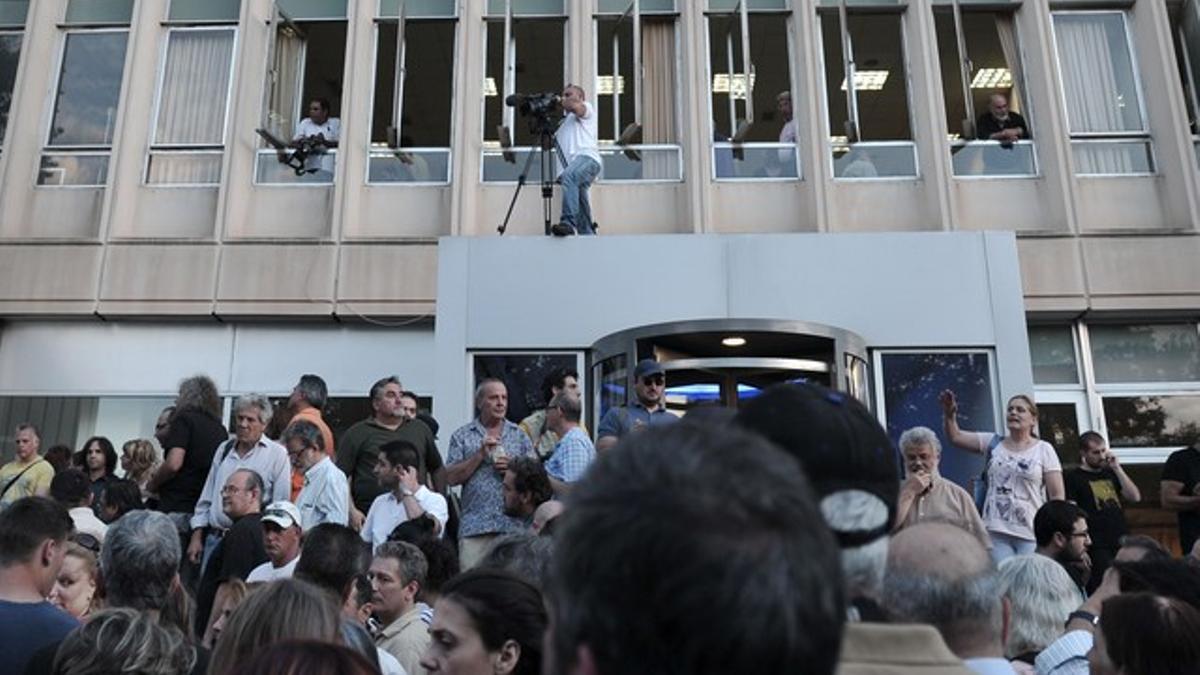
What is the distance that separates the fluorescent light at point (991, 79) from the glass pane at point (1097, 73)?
810 millimetres

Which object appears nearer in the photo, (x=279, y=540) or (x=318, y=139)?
(x=279, y=540)

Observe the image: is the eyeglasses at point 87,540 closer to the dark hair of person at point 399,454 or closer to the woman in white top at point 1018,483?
the dark hair of person at point 399,454

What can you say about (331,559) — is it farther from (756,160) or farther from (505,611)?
(756,160)

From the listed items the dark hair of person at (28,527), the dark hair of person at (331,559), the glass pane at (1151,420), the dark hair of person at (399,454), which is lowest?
the dark hair of person at (331,559)

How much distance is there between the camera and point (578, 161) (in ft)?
38.1

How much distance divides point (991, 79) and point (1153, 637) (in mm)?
14769

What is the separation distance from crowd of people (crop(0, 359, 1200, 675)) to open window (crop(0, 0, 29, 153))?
30.5ft

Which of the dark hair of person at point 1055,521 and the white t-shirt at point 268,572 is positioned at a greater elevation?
the dark hair of person at point 1055,521

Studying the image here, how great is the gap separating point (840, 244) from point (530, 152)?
5497 millimetres

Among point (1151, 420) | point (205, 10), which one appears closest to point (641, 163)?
point (205, 10)

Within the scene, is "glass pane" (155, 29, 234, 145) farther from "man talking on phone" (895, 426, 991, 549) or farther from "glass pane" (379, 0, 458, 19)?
"man talking on phone" (895, 426, 991, 549)

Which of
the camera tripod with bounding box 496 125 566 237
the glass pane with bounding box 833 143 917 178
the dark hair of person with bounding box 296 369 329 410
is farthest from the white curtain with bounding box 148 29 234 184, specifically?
the glass pane with bounding box 833 143 917 178

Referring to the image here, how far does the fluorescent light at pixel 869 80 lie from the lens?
1570 centimetres

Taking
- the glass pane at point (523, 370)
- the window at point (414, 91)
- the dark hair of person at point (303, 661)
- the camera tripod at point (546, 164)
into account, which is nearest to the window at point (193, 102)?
the window at point (414, 91)
